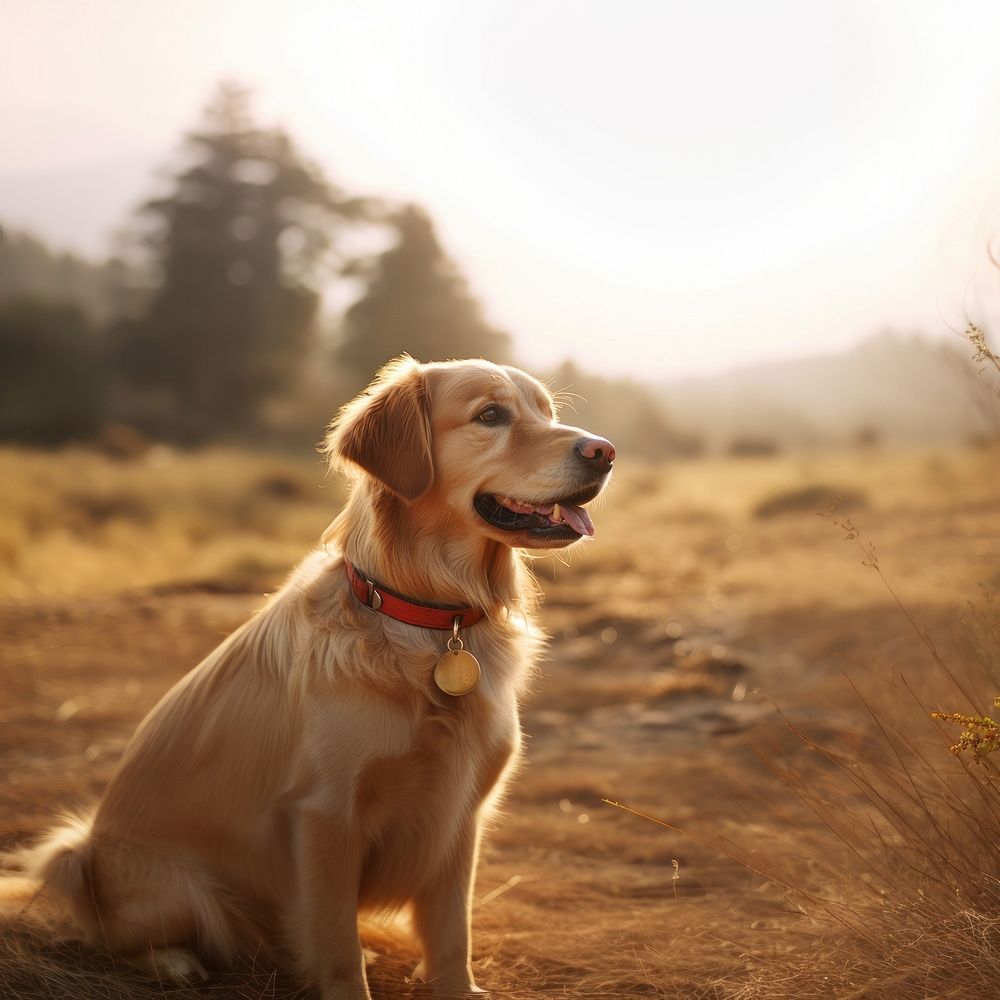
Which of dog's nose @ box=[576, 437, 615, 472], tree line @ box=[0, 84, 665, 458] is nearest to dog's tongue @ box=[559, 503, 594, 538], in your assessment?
dog's nose @ box=[576, 437, 615, 472]

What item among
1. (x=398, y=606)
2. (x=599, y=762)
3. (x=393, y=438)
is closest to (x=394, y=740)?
(x=398, y=606)

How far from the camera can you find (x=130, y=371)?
2350 cm

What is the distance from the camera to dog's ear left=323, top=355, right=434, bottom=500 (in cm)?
306

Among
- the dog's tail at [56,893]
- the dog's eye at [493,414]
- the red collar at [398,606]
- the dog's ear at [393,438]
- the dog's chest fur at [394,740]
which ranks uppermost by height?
the dog's eye at [493,414]

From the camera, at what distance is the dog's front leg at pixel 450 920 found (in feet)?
9.84

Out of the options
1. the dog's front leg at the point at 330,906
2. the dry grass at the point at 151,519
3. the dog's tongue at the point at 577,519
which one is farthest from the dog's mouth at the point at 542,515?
the dry grass at the point at 151,519

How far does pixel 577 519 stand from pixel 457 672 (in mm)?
608

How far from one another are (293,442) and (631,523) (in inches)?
419

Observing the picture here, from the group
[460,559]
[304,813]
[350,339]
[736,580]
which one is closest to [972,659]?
[460,559]

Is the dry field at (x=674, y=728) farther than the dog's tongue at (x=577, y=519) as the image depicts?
No

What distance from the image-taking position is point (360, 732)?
2.68 meters

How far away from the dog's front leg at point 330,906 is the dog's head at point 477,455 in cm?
100

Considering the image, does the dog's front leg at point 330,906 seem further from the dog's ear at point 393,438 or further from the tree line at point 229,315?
the tree line at point 229,315

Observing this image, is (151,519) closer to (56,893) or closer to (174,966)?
(56,893)
